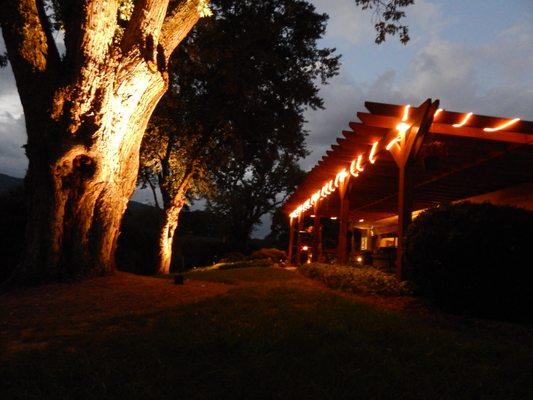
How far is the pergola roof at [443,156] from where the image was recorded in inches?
294

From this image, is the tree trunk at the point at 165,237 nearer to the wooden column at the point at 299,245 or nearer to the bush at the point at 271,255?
the wooden column at the point at 299,245

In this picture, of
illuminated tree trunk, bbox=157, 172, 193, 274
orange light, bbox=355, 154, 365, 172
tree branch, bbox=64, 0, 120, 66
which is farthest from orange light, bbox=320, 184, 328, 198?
tree branch, bbox=64, 0, 120, 66

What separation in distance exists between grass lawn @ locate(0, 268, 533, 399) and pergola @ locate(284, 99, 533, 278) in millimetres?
3273

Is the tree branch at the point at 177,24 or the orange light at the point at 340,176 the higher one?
the tree branch at the point at 177,24

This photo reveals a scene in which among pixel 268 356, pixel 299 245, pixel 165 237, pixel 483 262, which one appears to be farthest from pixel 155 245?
pixel 268 356

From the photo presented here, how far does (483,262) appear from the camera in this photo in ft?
17.9

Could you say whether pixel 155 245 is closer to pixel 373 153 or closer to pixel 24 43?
pixel 24 43

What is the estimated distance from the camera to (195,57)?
45.5ft

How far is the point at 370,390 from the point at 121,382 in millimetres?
1731

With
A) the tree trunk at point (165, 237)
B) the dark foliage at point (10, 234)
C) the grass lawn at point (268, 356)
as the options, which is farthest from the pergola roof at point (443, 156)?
the dark foliage at point (10, 234)

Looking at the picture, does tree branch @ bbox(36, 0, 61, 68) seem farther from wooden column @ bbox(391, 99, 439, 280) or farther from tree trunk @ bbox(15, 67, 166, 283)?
wooden column @ bbox(391, 99, 439, 280)

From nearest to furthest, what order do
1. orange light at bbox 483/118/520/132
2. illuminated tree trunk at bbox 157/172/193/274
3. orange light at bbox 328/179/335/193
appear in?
orange light at bbox 483/118/520/132
orange light at bbox 328/179/335/193
illuminated tree trunk at bbox 157/172/193/274

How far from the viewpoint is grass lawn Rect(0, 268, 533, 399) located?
9.38 ft

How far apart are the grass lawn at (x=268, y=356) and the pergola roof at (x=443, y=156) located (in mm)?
3785
